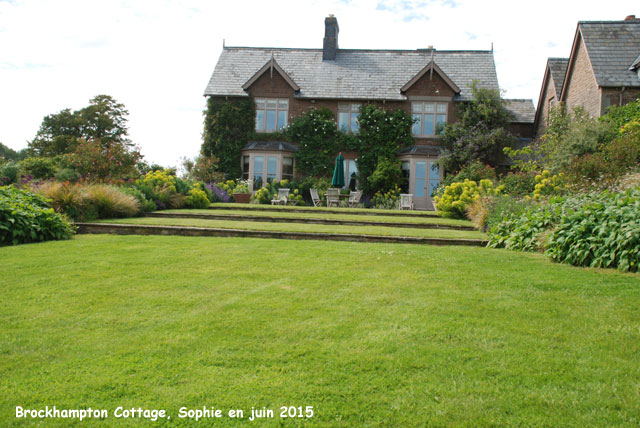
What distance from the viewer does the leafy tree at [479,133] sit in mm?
21062

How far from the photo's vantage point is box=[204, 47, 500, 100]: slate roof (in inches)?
910

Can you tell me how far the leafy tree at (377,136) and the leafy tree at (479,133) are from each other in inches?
80.6

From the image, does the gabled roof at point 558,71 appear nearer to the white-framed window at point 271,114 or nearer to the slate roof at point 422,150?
the slate roof at point 422,150

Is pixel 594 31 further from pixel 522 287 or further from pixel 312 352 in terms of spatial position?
pixel 312 352

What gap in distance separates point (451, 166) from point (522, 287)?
16991mm

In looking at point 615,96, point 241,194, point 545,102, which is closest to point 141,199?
point 241,194

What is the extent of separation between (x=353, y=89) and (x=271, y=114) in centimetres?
431

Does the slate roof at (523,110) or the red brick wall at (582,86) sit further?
the slate roof at (523,110)

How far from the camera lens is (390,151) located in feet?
73.9

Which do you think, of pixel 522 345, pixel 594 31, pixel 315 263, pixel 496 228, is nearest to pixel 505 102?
pixel 594 31

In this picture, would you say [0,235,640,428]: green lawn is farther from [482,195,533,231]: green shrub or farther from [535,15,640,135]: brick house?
[535,15,640,135]: brick house

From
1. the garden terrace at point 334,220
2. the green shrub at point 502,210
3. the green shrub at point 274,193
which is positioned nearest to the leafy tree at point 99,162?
the garden terrace at point 334,220

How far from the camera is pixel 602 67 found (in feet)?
62.5

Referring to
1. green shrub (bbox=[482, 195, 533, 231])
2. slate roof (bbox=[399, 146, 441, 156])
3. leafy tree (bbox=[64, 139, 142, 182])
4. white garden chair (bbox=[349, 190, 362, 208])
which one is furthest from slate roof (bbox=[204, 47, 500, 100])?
green shrub (bbox=[482, 195, 533, 231])
